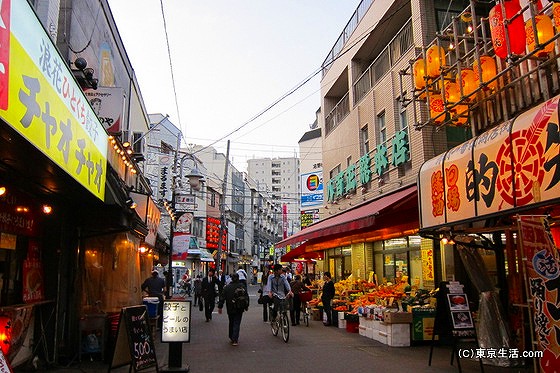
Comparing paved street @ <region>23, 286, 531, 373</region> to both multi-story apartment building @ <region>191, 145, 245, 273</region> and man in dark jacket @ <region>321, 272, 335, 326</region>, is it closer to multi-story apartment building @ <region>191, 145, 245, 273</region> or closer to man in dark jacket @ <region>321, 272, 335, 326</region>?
man in dark jacket @ <region>321, 272, 335, 326</region>

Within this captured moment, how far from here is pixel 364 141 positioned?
19031 millimetres

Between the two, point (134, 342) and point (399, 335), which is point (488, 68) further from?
point (134, 342)

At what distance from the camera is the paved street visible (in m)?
8.54

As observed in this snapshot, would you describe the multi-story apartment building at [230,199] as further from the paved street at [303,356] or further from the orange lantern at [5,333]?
the orange lantern at [5,333]

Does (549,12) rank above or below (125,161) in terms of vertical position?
above

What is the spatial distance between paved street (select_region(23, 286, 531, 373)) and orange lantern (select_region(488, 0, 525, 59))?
5471mm

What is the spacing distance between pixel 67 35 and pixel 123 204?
3.70 m

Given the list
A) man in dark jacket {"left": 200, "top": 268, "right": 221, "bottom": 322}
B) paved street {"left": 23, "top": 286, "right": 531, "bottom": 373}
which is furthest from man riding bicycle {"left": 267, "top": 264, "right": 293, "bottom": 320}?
man in dark jacket {"left": 200, "top": 268, "right": 221, "bottom": 322}

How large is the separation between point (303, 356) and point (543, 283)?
5.20m

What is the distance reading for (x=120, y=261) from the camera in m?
10.7

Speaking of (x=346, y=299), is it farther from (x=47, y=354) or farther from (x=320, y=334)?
(x=47, y=354)

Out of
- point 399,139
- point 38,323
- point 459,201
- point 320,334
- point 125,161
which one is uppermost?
point 399,139

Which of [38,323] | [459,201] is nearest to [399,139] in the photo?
[459,201]

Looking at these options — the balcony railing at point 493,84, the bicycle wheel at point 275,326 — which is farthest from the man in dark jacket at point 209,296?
the balcony railing at point 493,84
